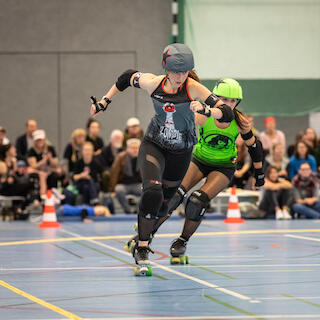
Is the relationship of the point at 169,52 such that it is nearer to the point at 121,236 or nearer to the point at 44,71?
the point at 121,236

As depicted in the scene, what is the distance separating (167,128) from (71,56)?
33.8 ft

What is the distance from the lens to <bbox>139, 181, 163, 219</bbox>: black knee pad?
5809mm

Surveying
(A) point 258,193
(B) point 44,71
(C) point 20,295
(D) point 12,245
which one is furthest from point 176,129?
(B) point 44,71

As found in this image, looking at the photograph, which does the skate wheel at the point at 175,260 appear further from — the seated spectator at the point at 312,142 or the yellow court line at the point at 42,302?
the seated spectator at the point at 312,142

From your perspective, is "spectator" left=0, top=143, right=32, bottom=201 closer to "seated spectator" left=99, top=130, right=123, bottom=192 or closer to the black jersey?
"seated spectator" left=99, top=130, right=123, bottom=192

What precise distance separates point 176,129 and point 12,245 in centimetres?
322


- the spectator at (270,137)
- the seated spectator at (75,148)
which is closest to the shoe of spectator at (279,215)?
the spectator at (270,137)

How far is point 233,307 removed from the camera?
4418 mm

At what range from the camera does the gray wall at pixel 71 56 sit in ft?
52.0

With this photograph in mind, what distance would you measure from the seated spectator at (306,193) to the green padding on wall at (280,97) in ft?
7.81

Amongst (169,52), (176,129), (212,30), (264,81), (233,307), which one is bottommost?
(233,307)

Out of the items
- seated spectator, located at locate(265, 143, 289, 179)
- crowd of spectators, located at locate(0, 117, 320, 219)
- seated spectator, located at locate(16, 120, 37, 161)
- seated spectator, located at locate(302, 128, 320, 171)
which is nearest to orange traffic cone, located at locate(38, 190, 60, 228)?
crowd of spectators, located at locate(0, 117, 320, 219)

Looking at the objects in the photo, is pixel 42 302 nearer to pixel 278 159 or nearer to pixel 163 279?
pixel 163 279

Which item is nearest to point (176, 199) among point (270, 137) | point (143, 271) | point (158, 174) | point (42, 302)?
point (158, 174)
